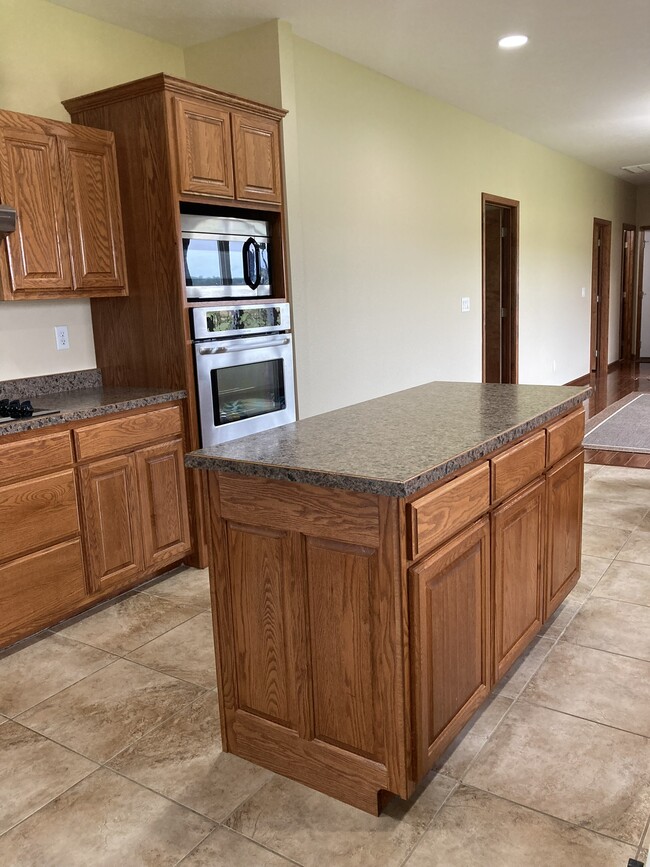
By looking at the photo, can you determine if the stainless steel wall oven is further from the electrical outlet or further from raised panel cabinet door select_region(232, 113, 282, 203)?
the electrical outlet

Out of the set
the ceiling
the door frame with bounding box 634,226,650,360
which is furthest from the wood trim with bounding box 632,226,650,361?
the ceiling

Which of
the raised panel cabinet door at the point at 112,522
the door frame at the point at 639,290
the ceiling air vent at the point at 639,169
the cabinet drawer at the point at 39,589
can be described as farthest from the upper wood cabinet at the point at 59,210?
the door frame at the point at 639,290

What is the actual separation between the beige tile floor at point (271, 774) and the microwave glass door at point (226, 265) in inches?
62.7

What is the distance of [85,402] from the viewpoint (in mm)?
3082

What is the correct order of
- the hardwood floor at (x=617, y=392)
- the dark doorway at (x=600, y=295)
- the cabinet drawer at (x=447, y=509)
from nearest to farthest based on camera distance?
1. the cabinet drawer at (x=447, y=509)
2. the hardwood floor at (x=617, y=392)
3. the dark doorway at (x=600, y=295)

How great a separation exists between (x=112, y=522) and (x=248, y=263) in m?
1.44

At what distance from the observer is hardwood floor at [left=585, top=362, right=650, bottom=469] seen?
5.21 metres

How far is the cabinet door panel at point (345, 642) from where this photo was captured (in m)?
1.72

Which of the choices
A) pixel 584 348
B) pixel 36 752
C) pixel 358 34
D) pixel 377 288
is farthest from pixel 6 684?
pixel 584 348

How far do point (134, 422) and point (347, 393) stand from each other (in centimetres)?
173

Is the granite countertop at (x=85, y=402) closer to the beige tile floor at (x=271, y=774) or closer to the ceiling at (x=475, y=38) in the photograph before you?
the beige tile floor at (x=271, y=774)

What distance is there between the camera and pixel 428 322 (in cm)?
542

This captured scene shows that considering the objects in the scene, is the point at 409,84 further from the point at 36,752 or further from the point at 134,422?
the point at 36,752

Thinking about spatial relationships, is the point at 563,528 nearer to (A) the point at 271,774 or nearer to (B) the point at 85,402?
(A) the point at 271,774
